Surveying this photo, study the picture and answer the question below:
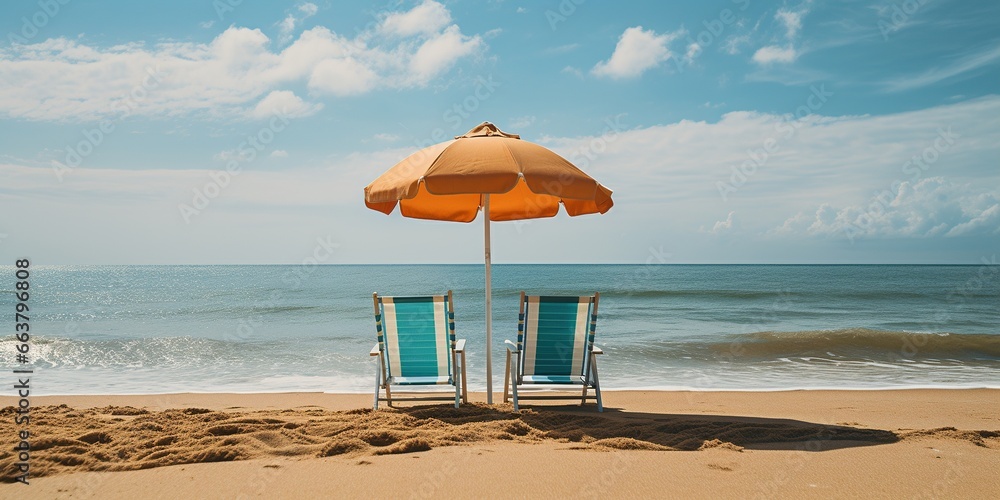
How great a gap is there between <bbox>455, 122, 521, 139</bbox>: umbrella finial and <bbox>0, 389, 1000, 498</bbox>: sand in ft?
7.13

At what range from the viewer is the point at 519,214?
6.32 meters

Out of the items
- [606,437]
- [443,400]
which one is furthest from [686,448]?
[443,400]

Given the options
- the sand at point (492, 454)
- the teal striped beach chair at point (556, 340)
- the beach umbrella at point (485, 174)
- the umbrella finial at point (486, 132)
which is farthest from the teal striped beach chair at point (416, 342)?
the umbrella finial at point (486, 132)

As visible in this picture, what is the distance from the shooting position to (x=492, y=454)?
359cm

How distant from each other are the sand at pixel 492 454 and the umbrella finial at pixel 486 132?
7.13 ft

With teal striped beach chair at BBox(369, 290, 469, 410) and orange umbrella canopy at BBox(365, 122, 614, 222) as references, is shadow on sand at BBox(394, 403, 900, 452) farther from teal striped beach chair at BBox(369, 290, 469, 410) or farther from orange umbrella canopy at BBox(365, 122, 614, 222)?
orange umbrella canopy at BBox(365, 122, 614, 222)

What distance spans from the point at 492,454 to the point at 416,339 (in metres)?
1.76

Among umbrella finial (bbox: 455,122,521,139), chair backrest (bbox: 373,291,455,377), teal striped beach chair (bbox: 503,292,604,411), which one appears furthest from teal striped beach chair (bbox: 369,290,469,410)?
umbrella finial (bbox: 455,122,521,139)

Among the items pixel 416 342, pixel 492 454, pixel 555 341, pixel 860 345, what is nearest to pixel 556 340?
pixel 555 341

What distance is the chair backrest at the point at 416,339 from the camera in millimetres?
5156

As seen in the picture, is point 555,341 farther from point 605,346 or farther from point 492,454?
point 605,346

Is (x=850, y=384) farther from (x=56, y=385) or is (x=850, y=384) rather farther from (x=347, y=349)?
(x=56, y=385)

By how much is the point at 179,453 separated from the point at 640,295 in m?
24.7

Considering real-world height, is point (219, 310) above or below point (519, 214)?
below
